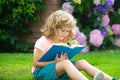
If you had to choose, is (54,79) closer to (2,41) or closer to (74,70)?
(74,70)

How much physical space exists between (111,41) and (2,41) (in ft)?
6.03

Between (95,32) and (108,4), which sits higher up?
(108,4)

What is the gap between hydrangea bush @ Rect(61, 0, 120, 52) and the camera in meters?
7.23

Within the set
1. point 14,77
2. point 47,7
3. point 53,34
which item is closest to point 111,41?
point 47,7

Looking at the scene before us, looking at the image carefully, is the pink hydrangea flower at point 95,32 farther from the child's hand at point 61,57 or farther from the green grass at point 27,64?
the child's hand at point 61,57

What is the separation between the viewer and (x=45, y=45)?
407 centimetres

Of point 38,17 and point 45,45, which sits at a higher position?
point 45,45

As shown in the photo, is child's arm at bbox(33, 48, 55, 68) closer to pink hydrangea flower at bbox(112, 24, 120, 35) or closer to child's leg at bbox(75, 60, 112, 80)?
child's leg at bbox(75, 60, 112, 80)

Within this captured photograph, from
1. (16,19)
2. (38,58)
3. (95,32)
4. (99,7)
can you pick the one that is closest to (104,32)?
→ (95,32)

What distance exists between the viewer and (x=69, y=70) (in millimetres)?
3781

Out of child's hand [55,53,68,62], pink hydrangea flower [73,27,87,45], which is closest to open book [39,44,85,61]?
child's hand [55,53,68,62]

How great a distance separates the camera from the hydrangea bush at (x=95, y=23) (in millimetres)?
7227

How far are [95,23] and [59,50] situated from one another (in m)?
3.64

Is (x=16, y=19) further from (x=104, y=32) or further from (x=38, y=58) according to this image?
(x=38, y=58)
